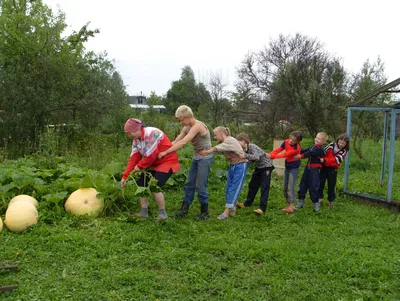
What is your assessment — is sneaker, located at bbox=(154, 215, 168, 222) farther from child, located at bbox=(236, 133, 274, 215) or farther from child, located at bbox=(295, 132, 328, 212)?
child, located at bbox=(295, 132, 328, 212)

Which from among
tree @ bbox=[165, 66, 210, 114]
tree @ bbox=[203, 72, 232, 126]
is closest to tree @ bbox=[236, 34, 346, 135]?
tree @ bbox=[203, 72, 232, 126]

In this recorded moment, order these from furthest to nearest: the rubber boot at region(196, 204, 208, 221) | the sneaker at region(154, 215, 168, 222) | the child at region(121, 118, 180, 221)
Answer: the rubber boot at region(196, 204, 208, 221), the sneaker at region(154, 215, 168, 222), the child at region(121, 118, 180, 221)

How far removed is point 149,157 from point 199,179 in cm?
86

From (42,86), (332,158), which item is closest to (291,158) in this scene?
(332,158)

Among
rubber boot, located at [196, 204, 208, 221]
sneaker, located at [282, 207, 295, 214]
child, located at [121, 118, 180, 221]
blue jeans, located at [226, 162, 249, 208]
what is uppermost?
child, located at [121, 118, 180, 221]

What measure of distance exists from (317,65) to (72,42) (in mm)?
13740

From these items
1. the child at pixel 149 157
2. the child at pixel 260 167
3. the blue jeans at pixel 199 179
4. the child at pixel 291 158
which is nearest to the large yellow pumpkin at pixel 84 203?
the child at pixel 149 157

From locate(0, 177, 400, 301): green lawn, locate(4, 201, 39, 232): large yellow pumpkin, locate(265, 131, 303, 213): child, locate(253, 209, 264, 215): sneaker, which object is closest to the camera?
locate(0, 177, 400, 301): green lawn

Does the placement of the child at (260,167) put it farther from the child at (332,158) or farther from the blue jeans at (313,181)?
the child at (332,158)

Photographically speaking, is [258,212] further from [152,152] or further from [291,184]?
[152,152]

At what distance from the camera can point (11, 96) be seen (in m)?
11.9

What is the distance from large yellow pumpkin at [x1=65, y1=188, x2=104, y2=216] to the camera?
561 centimetres

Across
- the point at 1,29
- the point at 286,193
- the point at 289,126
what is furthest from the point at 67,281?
the point at 1,29

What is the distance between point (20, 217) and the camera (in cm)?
501
